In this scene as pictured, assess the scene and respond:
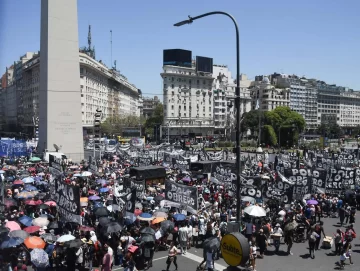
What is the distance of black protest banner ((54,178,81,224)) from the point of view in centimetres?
1244

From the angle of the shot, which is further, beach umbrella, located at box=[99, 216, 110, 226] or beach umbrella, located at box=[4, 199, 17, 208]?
beach umbrella, located at box=[4, 199, 17, 208]

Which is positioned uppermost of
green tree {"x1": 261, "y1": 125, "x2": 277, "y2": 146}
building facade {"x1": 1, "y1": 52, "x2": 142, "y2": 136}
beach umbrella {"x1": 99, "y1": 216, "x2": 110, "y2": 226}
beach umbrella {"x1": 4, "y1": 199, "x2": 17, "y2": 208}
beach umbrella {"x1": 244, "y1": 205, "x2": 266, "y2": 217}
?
building facade {"x1": 1, "y1": 52, "x2": 142, "y2": 136}

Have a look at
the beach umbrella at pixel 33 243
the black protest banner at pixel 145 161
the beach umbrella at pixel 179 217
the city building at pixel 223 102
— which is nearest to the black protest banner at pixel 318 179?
the beach umbrella at pixel 179 217

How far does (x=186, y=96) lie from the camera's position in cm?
10431

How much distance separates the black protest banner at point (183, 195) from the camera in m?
15.2

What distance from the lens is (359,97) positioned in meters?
180

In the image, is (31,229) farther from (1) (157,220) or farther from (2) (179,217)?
(2) (179,217)

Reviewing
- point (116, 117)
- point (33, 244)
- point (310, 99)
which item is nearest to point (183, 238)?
point (33, 244)

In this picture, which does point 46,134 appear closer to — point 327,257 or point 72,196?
point 72,196

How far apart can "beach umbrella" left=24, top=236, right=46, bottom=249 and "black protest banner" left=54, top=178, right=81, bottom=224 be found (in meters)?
1.22

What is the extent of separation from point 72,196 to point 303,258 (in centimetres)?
808

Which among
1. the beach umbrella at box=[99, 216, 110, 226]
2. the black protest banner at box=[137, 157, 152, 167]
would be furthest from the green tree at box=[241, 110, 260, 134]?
the beach umbrella at box=[99, 216, 110, 226]

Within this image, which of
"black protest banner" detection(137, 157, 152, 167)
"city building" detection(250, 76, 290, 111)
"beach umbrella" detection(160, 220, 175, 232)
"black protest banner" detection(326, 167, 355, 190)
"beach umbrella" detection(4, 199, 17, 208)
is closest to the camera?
"beach umbrella" detection(160, 220, 175, 232)

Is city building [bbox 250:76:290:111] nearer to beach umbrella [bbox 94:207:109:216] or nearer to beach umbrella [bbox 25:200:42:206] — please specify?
beach umbrella [bbox 25:200:42:206]
